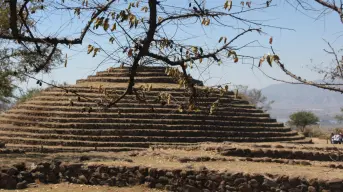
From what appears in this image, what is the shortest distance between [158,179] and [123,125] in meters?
11.3

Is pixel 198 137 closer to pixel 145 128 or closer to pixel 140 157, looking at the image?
pixel 145 128

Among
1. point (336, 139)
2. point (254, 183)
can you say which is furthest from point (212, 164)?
point (336, 139)

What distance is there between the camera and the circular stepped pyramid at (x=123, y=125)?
22109mm

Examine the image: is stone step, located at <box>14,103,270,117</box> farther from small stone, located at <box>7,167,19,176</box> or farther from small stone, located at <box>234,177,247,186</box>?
small stone, located at <box>234,177,247,186</box>

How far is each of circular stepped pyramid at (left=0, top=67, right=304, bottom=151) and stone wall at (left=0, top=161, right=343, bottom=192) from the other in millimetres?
8640

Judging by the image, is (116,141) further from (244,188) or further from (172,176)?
(244,188)

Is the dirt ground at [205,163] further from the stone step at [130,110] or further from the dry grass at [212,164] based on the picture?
the stone step at [130,110]

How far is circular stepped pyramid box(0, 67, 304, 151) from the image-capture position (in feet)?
72.5

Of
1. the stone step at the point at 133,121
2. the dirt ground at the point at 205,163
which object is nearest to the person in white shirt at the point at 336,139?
the stone step at the point at 133,121

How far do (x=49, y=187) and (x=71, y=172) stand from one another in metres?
0.68

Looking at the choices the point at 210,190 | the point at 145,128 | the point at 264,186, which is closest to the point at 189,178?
the point at 210,190

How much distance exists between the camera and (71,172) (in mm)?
12406

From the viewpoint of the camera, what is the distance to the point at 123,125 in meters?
22.8

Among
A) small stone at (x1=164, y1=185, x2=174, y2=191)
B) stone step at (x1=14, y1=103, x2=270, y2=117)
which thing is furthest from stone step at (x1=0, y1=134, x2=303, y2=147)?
small stone at (x1=164, y1=185, x2=174, y2=191)
